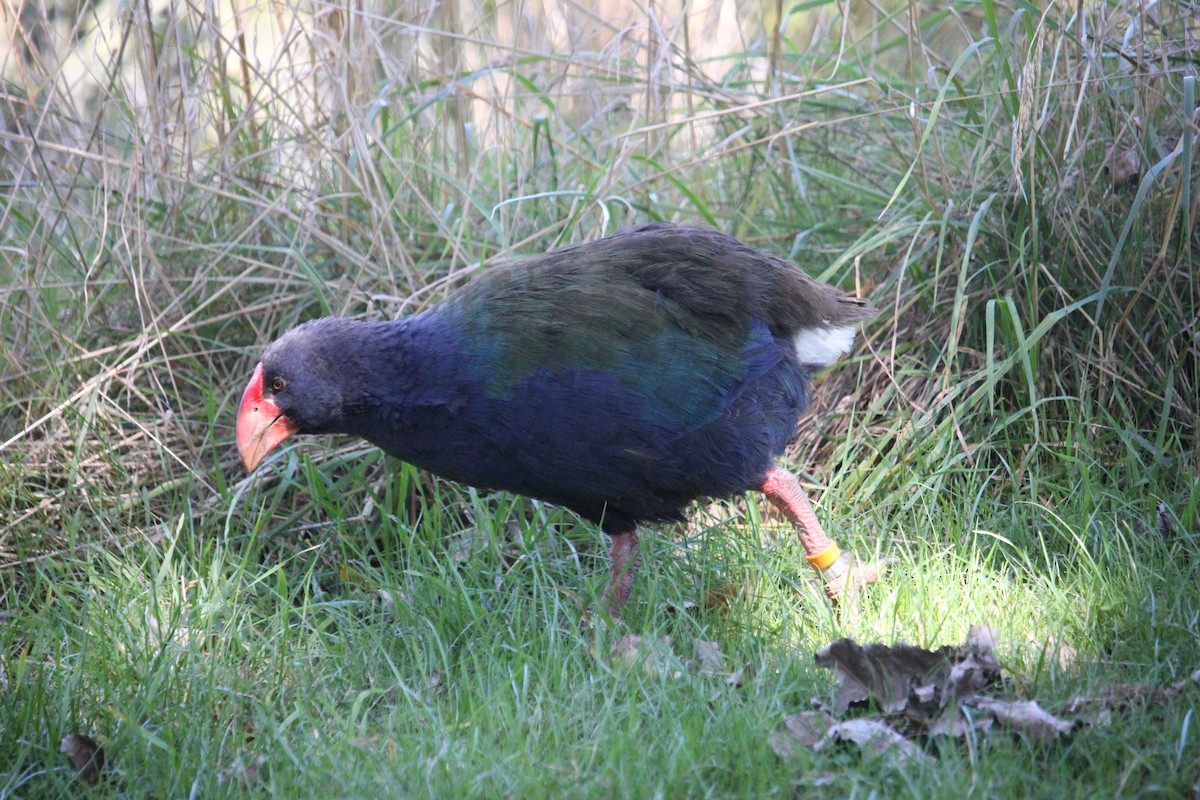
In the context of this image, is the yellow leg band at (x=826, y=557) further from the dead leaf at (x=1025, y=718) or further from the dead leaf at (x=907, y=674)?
the dead leaf at (x=1025, y=718)

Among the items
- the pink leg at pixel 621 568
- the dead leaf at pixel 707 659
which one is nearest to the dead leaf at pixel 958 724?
the dead leaf at pixel 707 659

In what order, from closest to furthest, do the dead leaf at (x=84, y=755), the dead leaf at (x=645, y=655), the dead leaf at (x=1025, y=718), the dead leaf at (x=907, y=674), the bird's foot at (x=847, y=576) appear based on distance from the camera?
1. the dead leaf at (x=1025, y=718)
2. the dead leaf at (x=907, y=674)
3. the dead leaf at (x=84, y=755)
4. the dead leaf at (x=645, y=655)
5. the bird's foot at (x=847, y=576)

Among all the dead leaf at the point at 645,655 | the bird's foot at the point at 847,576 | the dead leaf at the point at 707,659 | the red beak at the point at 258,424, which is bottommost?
the bird's foot at the point at 847,576

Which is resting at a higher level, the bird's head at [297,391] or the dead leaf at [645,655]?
the bird's head at [297,391]

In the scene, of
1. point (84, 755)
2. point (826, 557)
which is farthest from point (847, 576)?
point (84, 755)

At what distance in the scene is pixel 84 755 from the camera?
2.05 metres

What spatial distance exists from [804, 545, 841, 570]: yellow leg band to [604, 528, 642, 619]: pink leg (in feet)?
1.37

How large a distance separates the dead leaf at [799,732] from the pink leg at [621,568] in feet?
2.11

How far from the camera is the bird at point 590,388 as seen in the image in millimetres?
2373

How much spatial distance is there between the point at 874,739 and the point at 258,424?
148 centimetres

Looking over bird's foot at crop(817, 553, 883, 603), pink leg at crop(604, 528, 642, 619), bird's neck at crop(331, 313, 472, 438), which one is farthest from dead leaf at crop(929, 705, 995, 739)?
bird's neck at crop(331, 313, 472, 438)

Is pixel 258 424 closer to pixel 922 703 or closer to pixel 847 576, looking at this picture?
pixel 847 576

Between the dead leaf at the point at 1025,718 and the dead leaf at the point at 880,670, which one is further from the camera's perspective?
the dead leaf at the point at 880,670

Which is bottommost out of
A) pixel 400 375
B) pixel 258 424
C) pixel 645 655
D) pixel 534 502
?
pixel 534 502
